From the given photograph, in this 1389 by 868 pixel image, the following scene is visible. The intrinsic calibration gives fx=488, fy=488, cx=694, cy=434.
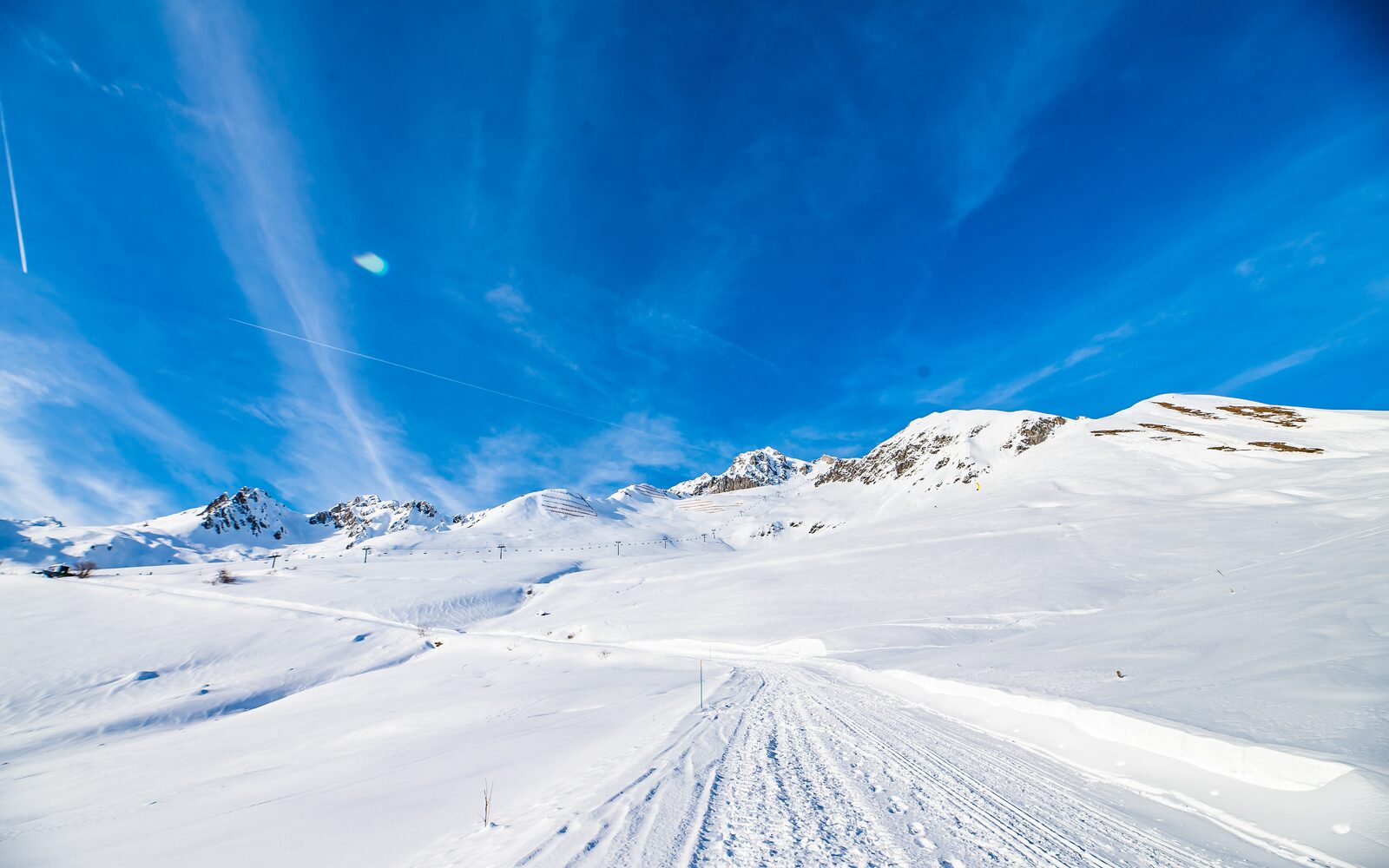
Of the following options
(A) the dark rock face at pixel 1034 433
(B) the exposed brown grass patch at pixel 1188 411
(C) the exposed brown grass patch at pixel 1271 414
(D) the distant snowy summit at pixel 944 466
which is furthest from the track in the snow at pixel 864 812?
(A) the dark rock face at pixel 1034 433

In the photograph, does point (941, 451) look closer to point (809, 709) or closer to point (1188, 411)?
point (1188, 411)

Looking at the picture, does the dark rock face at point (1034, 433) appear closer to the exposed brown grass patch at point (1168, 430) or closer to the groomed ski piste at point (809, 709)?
the exposed brown grass patch at point (1168, 430)

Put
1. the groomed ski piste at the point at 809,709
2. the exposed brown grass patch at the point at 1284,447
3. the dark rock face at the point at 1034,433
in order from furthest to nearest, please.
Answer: the dark rock face at the point at 1034,433, the exposed brown grass patch at the point at 1284,447, the groomed ski piste at the point at 809,709

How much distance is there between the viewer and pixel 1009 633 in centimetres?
1798

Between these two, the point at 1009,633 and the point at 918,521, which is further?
the point at 918,521

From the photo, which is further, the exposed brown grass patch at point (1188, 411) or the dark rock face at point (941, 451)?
the dark rock face at point (941, 451)

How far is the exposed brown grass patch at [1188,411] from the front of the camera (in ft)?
195

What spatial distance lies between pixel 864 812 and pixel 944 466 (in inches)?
4860

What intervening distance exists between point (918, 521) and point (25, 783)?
48486 mm

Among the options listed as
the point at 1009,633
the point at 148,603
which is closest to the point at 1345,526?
the point at 1009,633

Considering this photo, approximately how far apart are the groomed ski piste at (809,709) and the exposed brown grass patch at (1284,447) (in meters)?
1.75

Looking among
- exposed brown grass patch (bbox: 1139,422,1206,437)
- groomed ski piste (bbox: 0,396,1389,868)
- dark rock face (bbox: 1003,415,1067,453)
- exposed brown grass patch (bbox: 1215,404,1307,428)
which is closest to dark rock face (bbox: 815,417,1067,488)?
dark rock face (bbox: 1003,415,1067,453)

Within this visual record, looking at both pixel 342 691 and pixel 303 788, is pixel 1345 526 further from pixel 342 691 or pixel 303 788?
pixel 342 691

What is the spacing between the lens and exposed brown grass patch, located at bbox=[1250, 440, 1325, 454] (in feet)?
129
